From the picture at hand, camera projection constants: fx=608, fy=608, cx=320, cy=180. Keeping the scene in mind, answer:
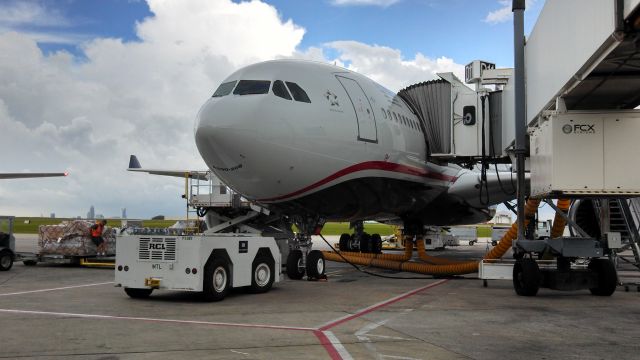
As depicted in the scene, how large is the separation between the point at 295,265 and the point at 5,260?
9.19 meters

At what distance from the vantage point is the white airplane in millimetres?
11102

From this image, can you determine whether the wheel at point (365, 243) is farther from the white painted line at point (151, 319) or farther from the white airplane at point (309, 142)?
the white painted line at point (151, 319)

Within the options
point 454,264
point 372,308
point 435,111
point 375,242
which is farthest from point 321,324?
point 375,242

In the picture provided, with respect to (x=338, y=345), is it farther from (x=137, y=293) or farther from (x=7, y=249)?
(x=7, y=249)

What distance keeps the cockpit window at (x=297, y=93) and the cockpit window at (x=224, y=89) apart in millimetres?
1104

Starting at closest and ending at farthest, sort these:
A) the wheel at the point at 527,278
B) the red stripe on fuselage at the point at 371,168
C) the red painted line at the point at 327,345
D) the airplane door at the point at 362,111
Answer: the red painted line at the point at 327,345, the wheel at the point at 527,278, the red stripe on fuselage at the point at 371,168, the airplane door at the point at 362,111

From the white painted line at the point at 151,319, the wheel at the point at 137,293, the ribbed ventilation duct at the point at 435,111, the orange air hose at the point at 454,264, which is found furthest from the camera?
the ribbed ventilation duct at the point at 435,111

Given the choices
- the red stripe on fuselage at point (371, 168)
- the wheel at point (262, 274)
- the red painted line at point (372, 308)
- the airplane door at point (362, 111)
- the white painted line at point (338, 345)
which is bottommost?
the red painted line at point (372, 308)

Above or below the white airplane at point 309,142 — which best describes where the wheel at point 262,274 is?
below

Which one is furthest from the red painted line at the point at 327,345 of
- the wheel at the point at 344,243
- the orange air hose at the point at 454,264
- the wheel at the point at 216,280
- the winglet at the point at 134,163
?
the winglet at the point at 134,163

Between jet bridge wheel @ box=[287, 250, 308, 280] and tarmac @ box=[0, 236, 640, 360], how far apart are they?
2.24 feet

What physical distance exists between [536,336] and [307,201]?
6.31 m

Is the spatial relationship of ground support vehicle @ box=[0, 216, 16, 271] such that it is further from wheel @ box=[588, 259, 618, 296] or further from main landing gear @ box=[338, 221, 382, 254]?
wheel @ box=[588, 259, 618, 296]

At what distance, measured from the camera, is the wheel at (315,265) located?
13.6 metres
